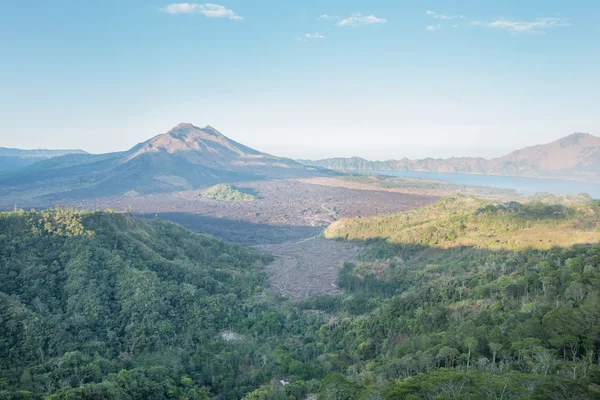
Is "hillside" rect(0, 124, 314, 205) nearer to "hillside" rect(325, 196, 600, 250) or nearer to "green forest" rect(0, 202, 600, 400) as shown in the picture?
"green forest" rect(0, 202, 600, 400)

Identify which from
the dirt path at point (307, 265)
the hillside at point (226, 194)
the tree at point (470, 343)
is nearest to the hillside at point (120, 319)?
the dirt path at point (307, 265)

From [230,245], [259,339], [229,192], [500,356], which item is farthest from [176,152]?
[500,356]

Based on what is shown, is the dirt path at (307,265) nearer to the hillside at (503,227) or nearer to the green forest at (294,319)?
the green forest at (294,319)

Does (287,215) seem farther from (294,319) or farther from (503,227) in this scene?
(294,319)

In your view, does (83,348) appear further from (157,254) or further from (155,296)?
(157,254)

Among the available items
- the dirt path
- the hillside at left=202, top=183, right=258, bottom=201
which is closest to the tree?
the dirt path

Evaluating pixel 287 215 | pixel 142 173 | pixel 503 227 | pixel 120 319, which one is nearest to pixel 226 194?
pixel 287 215
